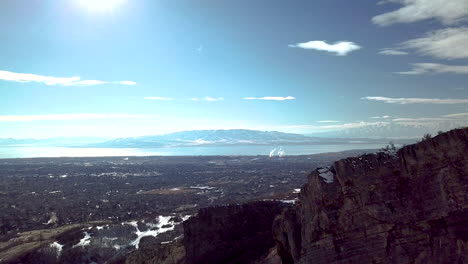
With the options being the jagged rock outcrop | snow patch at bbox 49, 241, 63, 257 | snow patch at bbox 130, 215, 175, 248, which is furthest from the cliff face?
snow patch at bbox 49, 241, 63, 257

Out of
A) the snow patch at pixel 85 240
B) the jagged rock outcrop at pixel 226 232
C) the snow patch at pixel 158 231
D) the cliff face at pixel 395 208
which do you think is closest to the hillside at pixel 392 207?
the cliff face at pixel 395 208

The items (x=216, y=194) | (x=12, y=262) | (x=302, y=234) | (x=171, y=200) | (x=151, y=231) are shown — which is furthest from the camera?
(x=216, y=194)

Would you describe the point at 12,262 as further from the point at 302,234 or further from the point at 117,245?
the point at 302,234

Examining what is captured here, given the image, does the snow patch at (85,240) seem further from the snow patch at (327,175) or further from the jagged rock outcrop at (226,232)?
the snow patch at (327,175)

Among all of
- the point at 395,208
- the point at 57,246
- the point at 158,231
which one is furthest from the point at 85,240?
the point at 395,208

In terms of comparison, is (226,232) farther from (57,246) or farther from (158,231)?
(158,231)

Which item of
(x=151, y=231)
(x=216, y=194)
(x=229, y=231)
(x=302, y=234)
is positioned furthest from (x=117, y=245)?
(x=216, y=194)

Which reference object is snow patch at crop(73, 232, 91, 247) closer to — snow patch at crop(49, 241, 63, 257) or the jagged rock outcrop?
snow patch at crop(49, 241, 63, 257)
